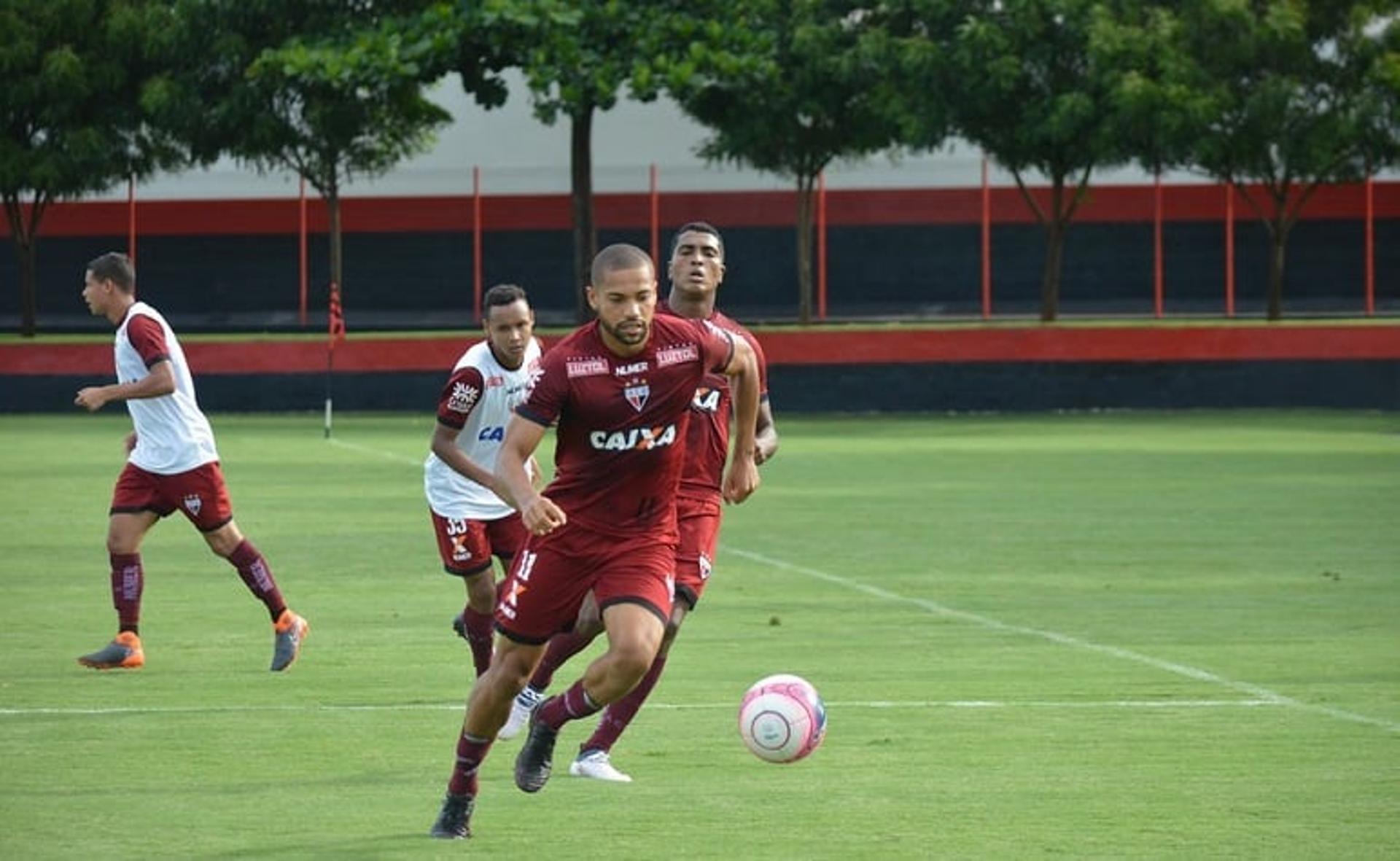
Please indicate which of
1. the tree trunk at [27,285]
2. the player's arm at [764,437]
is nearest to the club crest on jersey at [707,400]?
the player's arm at [764,437]

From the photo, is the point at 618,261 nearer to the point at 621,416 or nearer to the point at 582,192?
the point at 621,416

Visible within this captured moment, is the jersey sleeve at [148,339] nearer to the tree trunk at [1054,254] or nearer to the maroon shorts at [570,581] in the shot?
the maroon shorts at [570,581]

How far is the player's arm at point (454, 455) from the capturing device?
11.4 metres

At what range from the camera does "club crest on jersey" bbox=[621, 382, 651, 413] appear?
30.0 feet

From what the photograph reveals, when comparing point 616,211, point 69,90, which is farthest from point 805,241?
point 69,90

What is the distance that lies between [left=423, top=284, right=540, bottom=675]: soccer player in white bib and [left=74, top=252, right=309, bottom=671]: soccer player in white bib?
1.63 m

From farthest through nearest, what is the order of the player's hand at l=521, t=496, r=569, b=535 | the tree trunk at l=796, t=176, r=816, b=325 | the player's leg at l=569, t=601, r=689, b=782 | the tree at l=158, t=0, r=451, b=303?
the tree trunk at l=796, t=176, r=816, b=325, the tree at l=158, t=0, r=451, b=303, the player's leg at l=569, t=601, r=689, b=782, the player's hand at l=521, t=496, r=569, b=535

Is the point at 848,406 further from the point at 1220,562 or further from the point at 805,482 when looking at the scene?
the point at 1220,562

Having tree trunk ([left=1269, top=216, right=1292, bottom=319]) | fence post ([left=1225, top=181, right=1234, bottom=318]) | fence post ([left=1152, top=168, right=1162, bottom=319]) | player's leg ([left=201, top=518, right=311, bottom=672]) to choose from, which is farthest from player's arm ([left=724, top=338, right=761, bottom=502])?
fence post ([left=1225, top=181, right=1234, bottom=318])

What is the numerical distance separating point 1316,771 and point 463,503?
424 centimetres

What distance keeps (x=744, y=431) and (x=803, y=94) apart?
36.0 metres

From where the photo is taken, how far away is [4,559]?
65.3 feet

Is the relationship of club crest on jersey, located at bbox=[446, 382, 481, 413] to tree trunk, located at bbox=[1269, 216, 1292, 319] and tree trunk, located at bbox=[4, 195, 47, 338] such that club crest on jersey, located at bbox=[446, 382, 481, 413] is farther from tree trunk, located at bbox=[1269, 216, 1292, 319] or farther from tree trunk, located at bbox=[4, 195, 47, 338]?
tree trunk, located at bbox=[4, 195, 47, 338]

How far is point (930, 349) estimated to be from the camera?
41188mm
